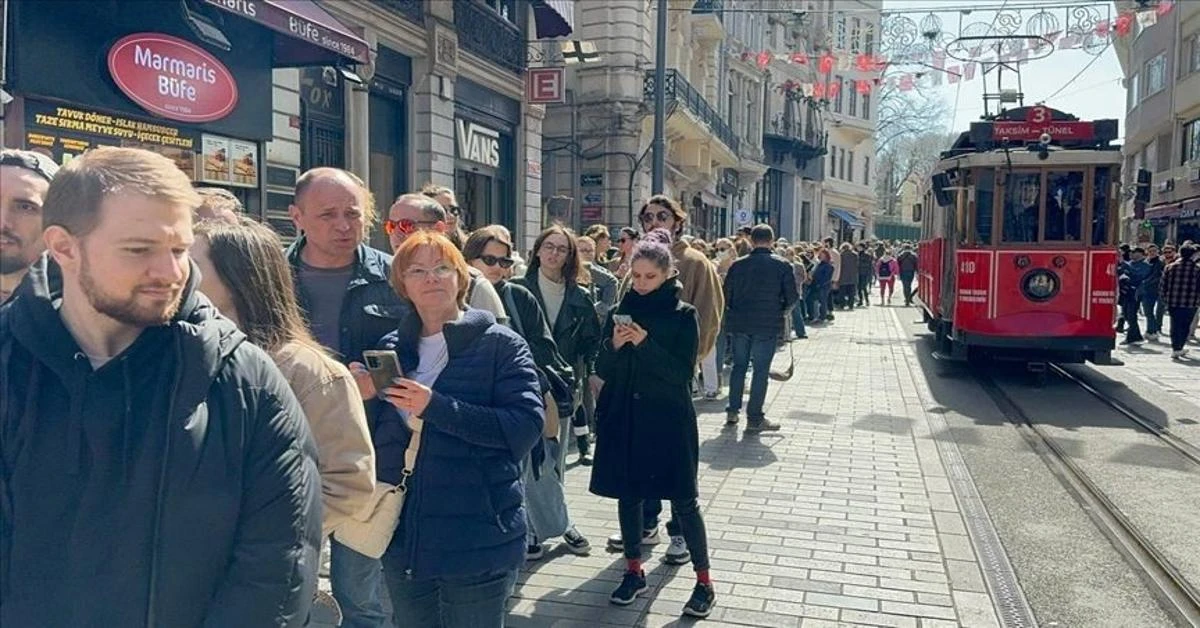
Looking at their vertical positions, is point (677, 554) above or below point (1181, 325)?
below

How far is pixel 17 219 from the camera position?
9.04ft

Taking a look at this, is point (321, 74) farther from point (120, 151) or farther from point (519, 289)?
point (120, 151)

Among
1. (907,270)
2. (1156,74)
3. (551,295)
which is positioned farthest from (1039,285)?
(1156,74)

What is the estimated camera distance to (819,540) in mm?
5230

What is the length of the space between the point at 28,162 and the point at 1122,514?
6357 millimetres

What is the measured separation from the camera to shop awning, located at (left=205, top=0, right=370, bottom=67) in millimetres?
8031

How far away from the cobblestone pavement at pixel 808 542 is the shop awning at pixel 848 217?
50026mm

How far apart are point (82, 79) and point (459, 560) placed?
7.22m

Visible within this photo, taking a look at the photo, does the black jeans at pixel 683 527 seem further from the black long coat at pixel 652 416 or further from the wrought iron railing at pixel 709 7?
the wrought iron railing at pixel 709 7

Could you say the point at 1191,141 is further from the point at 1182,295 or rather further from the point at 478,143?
the point at 478,143

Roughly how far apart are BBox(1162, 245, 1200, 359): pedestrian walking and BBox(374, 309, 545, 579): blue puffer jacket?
14971mm

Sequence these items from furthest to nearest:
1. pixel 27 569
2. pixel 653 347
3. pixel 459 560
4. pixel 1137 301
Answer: pixel 1137 301 < pixel 653 347 < pixel 459 560 < pixel 27 569

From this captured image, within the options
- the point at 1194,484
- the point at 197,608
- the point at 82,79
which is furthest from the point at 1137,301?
the point at 197,608

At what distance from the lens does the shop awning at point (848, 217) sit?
5711cm
